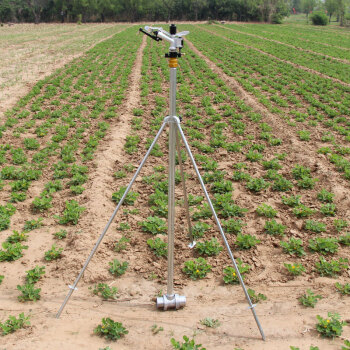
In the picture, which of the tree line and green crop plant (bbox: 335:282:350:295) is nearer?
green crop plant (bbox: 335:282:350:295)

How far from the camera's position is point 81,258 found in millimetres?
5332

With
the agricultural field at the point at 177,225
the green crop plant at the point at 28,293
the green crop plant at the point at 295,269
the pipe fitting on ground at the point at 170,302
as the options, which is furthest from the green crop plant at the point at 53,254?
the green crop plant at the point at 295,269

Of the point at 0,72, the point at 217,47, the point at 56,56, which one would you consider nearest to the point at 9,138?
the point at 0,72

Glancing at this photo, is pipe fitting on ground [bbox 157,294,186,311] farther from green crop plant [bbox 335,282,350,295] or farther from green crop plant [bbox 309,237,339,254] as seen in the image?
green crop plant [bbox 309,237,339,254]

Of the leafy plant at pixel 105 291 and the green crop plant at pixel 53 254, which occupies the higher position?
the green crop plant at pixel 53 254

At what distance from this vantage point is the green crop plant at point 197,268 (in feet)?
16.5

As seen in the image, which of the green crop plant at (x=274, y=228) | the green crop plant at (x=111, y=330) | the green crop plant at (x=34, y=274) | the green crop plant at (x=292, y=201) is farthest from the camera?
the green crop plant at (x=292, y=201)

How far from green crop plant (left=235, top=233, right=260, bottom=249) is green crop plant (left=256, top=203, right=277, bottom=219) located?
95 cm

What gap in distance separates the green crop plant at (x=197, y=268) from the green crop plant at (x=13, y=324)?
7.40 ft

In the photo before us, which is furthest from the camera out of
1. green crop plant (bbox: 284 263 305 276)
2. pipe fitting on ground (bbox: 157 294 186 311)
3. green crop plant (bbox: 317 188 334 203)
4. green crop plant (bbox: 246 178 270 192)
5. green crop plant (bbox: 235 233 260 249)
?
green crop plant (bbox: 246 178 270 192)

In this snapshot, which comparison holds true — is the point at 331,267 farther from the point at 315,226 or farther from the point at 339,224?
the point at 339,224

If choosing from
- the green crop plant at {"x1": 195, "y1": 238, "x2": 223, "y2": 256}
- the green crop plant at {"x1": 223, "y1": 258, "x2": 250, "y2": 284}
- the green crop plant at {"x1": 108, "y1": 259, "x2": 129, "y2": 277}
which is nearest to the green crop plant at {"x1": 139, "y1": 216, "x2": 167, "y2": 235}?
the green crop plant at {"x1": 195, "y1": 238, "x2": 223, "y2": 256}

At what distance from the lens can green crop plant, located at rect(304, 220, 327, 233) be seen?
19.8 feet

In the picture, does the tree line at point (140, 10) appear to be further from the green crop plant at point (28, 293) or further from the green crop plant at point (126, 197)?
the green crop plant at point (28, 293)
